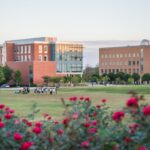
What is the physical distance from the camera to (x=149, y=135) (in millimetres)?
4688

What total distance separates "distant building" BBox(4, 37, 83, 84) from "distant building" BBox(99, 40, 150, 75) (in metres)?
13.5

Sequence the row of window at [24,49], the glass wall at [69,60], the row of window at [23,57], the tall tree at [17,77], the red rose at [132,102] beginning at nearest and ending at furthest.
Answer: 1. the red rose at [132,102]
2. the tall tree at [17,77]
3. the row of window at [24,49]
4. the row of window at [23,57]
5. the glass wall at [69,60]

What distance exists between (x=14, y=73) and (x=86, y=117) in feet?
343

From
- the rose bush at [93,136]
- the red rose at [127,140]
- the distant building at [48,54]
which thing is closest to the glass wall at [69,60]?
the distant building at [48,54]

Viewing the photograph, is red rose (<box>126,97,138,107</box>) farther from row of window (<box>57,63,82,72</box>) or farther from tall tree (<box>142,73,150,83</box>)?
row of window (<box>57,63,82,72</box>)

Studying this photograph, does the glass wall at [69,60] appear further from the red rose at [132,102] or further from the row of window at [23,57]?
the red rose at [132,102]

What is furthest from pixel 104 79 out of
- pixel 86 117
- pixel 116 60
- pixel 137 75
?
pixel 86 117

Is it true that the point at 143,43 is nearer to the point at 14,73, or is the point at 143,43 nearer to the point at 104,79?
the point at 104,79

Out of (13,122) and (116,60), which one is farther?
(116,60)

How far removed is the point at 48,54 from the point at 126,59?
28.6 meters

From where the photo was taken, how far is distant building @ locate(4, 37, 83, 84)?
122 m

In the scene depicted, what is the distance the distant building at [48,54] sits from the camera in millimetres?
121562

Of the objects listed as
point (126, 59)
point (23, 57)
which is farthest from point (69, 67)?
point (126, 59)

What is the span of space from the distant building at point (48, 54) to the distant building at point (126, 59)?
13.5 m
